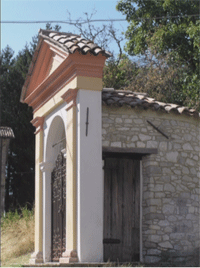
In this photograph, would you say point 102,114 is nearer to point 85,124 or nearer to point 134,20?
point 85,124

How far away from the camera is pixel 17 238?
15.6 m

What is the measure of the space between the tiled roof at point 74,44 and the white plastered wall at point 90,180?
81 centimetres

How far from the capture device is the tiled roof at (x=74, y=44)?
9.82 m

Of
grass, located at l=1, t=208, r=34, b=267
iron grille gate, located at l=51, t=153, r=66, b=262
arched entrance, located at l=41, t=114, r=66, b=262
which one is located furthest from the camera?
grass, located at l=1, t=208, r=34, b=267

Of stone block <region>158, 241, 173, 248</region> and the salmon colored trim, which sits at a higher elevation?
the salmon colored trim

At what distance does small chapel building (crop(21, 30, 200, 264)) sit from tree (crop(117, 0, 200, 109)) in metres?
8.43

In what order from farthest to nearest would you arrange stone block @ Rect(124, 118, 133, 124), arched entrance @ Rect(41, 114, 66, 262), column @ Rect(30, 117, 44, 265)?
column @ Rect(30, 117, 44, 265) < arched entrance @ Rect(41, 114, 66, 262) < stone block @ Rect(124, 118, 133, 124)

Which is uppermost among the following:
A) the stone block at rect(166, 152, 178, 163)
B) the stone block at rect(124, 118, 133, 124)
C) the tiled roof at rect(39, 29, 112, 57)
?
the tiled roof at rect(39, 29, 112, 57)

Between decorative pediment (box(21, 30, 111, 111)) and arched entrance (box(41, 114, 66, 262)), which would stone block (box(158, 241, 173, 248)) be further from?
decorative pediment (box(21, 30, 111, 111))

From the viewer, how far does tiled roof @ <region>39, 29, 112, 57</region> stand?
9820mm

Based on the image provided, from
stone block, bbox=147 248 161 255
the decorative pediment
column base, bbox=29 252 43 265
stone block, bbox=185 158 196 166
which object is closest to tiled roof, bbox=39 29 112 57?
the decorative pediment

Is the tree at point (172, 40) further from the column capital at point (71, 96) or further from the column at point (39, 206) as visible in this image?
the column capital at point (71, 96)

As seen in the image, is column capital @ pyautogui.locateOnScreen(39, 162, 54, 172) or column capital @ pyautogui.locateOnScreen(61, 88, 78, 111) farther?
column capital @ pyautogui.locateOnScreen(39, 162, 54, 172)

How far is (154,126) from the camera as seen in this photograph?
34.9 ft
